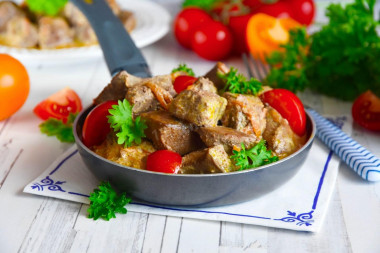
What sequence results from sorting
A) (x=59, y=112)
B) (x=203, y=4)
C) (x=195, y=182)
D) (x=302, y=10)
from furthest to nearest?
(x=302, y=10), (x=203, y=4), (x=59, y=112), (x=195, y=182)

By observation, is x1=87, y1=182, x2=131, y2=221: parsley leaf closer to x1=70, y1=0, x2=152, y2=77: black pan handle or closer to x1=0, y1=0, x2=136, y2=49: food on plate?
x1=70, y1=0, x2=152, y2=77: black pan handle

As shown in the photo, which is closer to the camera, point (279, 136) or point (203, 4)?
point (279, 136)

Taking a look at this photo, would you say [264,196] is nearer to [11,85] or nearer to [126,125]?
[126,125]

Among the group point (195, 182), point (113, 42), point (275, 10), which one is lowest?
point (275, 10)

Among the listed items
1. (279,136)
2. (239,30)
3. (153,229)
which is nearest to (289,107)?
(279,136)

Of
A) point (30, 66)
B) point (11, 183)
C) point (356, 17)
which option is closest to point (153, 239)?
point (11, 183)

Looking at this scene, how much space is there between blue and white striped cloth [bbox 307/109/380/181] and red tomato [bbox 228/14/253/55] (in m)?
1.54

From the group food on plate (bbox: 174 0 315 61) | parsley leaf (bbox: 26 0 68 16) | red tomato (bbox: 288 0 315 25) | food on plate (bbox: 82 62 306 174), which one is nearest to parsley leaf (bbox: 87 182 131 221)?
food on plate (bbox: 82 62 306 174)

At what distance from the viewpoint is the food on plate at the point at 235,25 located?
4688 mm

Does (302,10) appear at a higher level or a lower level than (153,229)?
lower

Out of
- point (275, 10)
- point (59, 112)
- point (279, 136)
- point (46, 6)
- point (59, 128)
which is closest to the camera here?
point (279, 136)

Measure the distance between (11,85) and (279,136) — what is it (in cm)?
179

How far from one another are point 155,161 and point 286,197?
70 cm

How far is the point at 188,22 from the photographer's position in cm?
504
